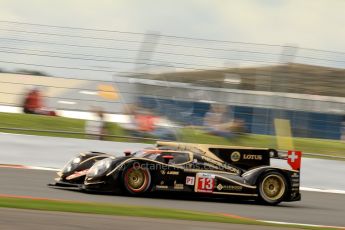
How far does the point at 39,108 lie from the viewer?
12.9m

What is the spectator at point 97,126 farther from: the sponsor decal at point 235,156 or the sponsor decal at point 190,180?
the sponsor decal at point 190,180

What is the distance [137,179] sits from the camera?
9539 mm

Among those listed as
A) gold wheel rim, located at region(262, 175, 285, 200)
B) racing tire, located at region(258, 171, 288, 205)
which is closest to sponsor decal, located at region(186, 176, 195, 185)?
racing tire, located at region(258, 171, 288, 205)

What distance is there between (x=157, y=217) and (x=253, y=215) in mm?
2115

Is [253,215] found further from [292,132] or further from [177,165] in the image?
[292,132]

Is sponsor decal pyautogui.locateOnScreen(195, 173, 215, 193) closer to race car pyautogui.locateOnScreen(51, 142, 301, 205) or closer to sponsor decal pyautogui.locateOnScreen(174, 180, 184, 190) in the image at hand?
race car pyautogui.locateOnScreen(51, 142, 301, 205)

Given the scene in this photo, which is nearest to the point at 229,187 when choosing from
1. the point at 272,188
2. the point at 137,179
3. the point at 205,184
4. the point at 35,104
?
the point at 205,184

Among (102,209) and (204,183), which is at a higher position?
(204,183)

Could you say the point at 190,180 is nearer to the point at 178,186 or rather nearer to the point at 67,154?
the point at 178,186

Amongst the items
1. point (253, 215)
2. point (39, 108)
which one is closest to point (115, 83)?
point (39, 108)

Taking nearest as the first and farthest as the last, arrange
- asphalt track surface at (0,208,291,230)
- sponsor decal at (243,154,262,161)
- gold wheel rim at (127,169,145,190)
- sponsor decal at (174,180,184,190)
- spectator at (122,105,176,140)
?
asphalt track surface at (0,208,291,230) → gold wheel rim at (127,169,145,190) → sponsor decal at (174,180,184,190) → sponsor decal at (243,154,262,161) → spectator at (122,105,176,140)

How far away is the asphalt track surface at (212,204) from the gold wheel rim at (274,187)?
183mm

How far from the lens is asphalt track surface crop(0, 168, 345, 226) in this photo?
8.74 meters

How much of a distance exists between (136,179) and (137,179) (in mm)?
13
